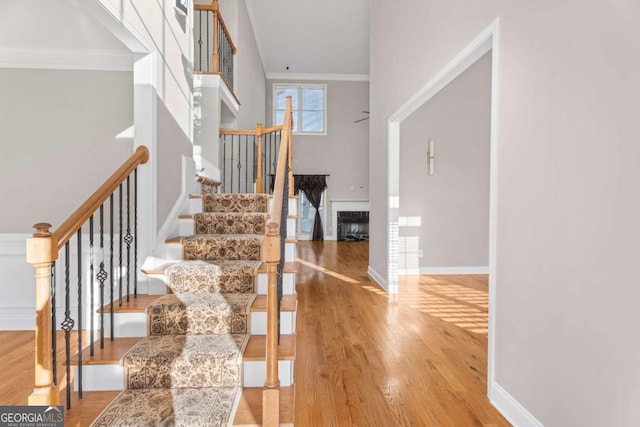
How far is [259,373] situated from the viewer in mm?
2035

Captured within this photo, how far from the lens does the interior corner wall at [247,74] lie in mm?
6512

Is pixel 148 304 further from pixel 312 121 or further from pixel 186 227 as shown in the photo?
pixel 312 121

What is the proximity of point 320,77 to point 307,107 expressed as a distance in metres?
1.00

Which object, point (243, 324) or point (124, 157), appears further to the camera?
point (124, 157)

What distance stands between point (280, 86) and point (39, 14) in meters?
8.37

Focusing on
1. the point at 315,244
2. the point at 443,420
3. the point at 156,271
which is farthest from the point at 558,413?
the point at 315,244

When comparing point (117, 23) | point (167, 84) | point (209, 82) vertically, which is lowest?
point (167, 84)

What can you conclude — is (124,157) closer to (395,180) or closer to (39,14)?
(39,14)

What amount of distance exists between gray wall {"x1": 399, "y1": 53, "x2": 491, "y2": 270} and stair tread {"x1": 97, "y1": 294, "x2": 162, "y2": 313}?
4022 mm

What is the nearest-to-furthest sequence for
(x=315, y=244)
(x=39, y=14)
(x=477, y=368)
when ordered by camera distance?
(x=477, y=368)
(x=39, y=14)
(x=315, y=244)

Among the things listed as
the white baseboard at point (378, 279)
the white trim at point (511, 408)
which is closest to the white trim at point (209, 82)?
the white baseboard at point (378, 279)

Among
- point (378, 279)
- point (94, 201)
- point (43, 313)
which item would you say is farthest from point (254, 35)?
point (43, 313)

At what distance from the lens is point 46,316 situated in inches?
65.5

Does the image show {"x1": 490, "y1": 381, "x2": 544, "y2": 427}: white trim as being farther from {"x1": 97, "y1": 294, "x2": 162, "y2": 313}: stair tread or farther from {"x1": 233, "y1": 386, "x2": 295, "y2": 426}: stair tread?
{"x1": 97, "y1": 294, "x2": 162, "y2": 313}: stair tread
